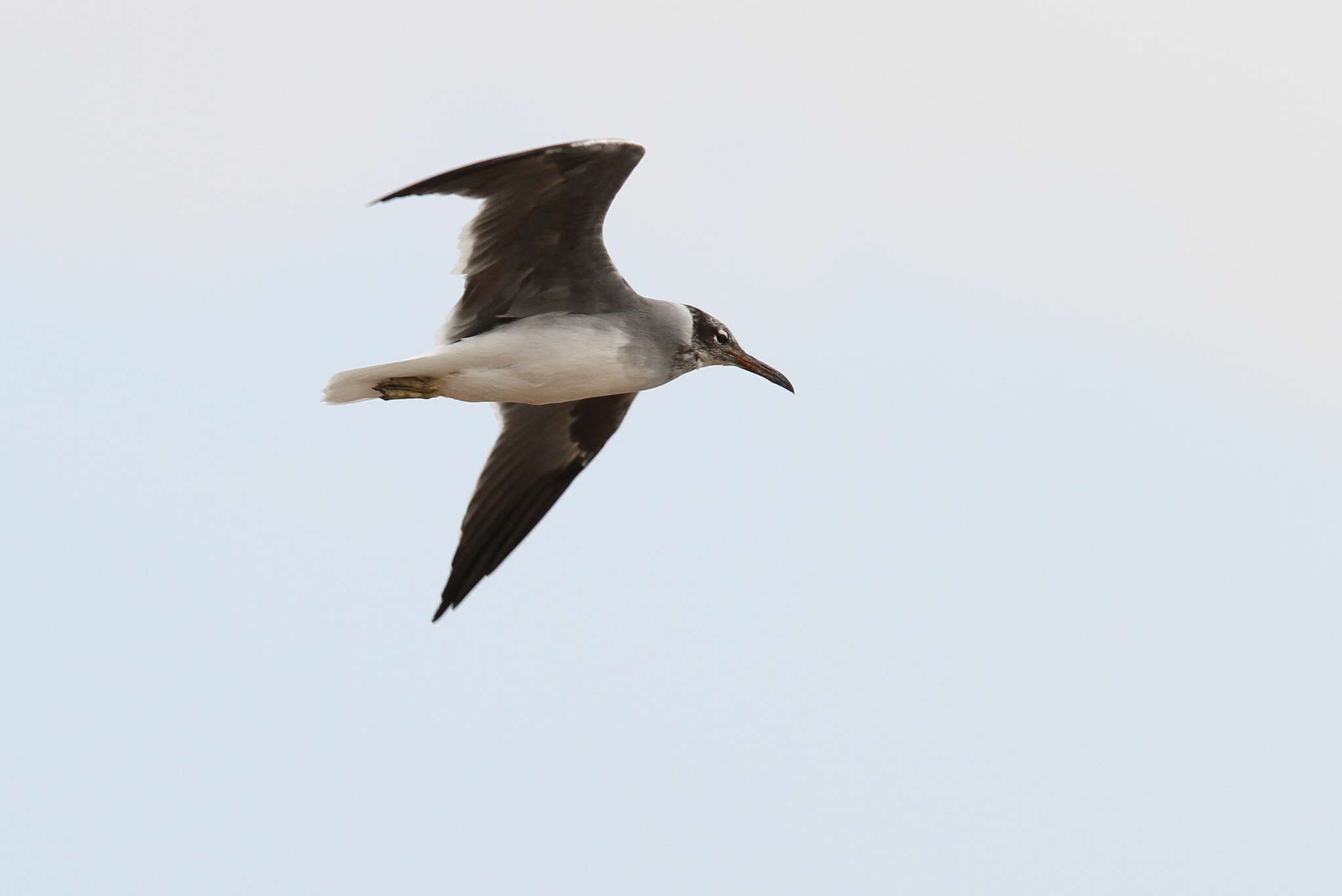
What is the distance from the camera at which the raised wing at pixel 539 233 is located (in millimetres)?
10078

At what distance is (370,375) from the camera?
1090 cm

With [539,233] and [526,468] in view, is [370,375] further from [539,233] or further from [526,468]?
[526,468]

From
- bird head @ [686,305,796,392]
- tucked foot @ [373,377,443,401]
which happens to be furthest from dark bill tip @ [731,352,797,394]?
tucked foot @ [373,377,443,401]

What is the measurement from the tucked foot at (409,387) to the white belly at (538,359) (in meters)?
0.06

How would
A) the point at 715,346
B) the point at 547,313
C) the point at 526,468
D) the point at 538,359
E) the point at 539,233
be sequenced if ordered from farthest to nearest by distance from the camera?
the point at 526,468 < the point at 715,346 < the point at 547,313 < the point at 538,359 < the point at 539,233

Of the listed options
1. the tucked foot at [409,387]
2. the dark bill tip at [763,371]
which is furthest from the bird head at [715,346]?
the tucked foot at [409,387]

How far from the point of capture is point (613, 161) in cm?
1022

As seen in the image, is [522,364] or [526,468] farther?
[526,468]

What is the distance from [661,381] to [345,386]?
1912 mm

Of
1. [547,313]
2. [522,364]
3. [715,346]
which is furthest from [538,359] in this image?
[715,346]

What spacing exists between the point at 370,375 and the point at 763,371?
275 centimetres

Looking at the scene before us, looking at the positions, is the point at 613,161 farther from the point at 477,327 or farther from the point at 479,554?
the point at 479,554

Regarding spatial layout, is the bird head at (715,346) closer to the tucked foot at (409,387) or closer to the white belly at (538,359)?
the white belly at (538,359)

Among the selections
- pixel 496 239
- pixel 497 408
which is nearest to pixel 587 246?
pixel 496 239
